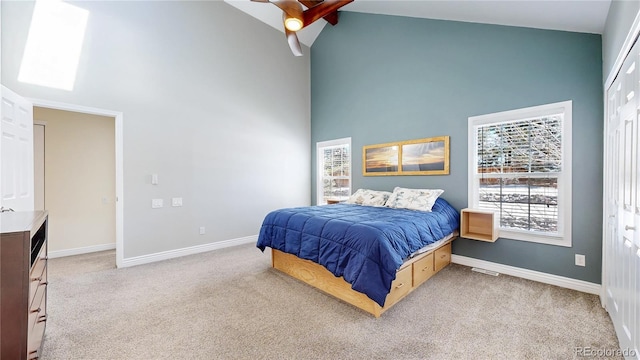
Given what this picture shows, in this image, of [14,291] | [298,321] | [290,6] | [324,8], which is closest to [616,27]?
[290,6]

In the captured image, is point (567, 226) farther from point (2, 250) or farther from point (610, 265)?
point (2, 250)

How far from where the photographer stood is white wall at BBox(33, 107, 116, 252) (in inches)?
157

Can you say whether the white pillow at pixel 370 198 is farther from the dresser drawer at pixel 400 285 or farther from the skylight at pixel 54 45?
the skylight at pixel 54 45

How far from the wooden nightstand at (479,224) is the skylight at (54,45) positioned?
17.2ft

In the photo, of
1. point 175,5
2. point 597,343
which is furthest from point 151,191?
point 597,343

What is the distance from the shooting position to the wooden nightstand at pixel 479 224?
3221mm

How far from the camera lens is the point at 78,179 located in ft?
13.8

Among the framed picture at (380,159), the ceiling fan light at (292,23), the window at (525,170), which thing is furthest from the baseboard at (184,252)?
the window at (525,170)

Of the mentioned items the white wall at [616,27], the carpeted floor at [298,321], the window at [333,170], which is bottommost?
the carpeted floor at [298,321]

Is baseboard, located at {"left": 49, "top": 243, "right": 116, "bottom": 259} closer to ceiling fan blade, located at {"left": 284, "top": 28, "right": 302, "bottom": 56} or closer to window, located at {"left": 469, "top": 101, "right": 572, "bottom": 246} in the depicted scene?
ceiling fan blade, located at {"left": 284, "top": 28, "right": 302, "bottom": 56}

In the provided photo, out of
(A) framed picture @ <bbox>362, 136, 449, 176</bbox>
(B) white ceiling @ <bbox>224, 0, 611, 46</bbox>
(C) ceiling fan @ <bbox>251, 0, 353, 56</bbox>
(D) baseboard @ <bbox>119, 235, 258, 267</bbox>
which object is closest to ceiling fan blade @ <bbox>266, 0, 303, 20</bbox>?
(C) ceiling fan @ <bbox>251, 0, 353, 56</bbox>

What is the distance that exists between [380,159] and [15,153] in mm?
4513

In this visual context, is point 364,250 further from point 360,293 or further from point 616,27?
point 616,27

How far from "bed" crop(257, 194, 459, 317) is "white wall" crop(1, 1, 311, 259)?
1658mm
